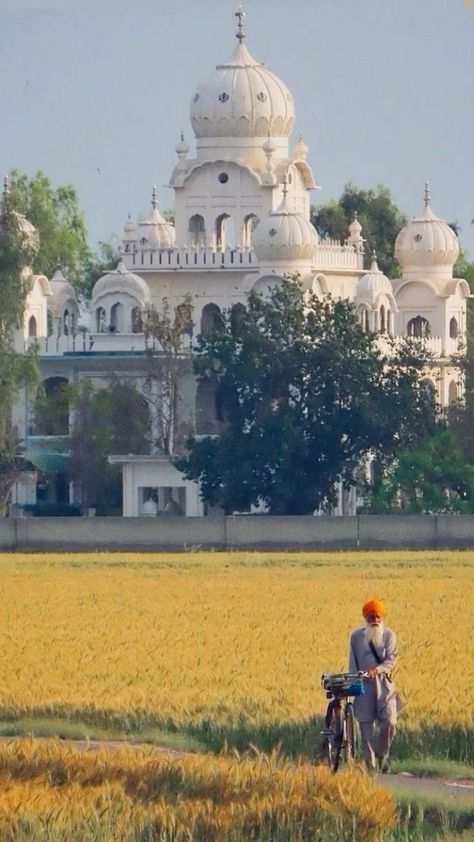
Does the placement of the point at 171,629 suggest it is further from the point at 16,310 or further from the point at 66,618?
the point at 16,310

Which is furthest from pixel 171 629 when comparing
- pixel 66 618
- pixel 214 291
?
pixel 214 291

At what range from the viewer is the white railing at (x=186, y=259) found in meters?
89.4

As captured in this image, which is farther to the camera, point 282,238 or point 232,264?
point 232,264

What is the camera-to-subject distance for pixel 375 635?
2034 centimetres

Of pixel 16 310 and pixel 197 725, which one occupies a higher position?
pixel 16 310

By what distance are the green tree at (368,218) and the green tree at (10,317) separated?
3644 centimetres

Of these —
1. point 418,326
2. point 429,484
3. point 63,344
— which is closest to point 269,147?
point 418,326

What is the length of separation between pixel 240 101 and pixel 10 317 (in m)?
17.4

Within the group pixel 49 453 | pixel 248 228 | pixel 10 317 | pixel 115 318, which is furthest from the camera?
pixel 248 228

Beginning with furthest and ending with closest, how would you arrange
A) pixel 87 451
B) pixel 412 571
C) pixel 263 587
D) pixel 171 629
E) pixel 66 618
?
1. pixel 87 451
2. pixel 412 571
3. pixel 263 587
4. pixel 66 618
5. pixel 171 629

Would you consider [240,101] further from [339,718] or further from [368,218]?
[339,718]

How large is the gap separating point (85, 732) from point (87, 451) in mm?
57549

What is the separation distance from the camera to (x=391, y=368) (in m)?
73.2

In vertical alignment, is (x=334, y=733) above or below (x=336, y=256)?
below
